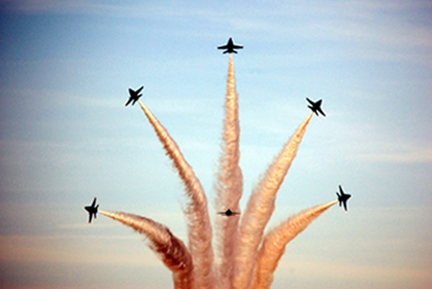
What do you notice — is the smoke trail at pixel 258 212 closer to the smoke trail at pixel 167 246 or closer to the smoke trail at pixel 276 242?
the smoke trail at pixel 276 242

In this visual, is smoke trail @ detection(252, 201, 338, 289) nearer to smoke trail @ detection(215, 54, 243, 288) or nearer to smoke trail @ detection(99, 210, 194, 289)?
smoke trail @ detection(215, 54, 243, 288)

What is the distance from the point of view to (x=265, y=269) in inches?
3120

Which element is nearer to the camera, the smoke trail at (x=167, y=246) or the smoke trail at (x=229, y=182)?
the smoke trail at (x=167, y=246)

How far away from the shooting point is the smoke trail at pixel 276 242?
252 feet

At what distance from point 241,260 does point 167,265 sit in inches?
364

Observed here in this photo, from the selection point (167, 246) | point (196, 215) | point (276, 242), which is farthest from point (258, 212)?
point (167, 246)

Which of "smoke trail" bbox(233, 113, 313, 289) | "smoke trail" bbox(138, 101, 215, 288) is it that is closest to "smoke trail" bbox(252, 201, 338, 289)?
"smoke trail" bbox(233, 113, 313, 289)

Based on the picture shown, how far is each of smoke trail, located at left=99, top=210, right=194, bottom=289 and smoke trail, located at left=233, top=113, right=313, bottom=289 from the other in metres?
6.13

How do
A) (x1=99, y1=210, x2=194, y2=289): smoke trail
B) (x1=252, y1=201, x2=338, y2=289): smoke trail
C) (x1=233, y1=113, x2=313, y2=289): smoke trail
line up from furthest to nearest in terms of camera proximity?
(x1=233, y1=113, x2=313, y2=289): smoke trail < (x1=252, y1=201, x2=338, y2=289): smoke trail < (x1=99, y1=210, x2=194, y2=289): smoke trail

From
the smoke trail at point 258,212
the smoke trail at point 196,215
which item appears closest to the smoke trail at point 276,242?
the smoke trail at point 258,212

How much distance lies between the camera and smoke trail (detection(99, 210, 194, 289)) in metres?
70.8

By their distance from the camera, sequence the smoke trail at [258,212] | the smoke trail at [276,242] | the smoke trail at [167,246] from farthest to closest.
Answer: the smoke trail at [258,212], the smoke trail at [276,242], the smoke trail at [167,246]

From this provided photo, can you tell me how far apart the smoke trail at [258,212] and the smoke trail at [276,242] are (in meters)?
0.93

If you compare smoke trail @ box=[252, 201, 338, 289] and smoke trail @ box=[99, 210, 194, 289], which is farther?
smoke trail @ box=[252, 201, 338, 289]
